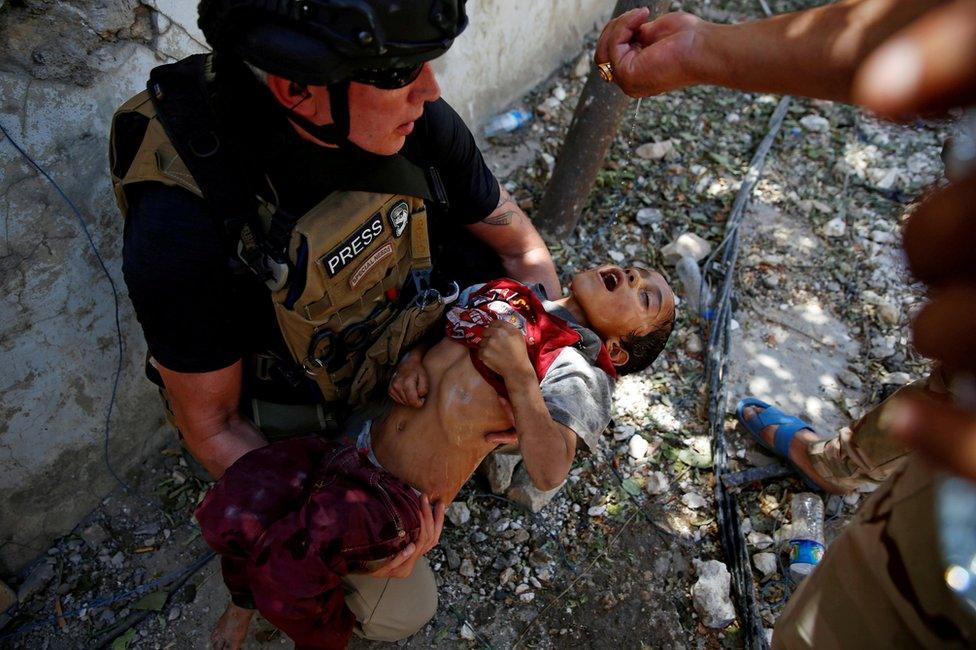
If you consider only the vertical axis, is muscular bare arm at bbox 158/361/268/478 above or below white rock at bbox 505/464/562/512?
above

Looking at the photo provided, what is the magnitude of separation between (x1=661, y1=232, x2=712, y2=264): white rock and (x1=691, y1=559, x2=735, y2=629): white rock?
2067 millimetres

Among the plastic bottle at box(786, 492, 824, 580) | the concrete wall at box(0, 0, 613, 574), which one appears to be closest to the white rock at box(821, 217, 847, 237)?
the plastic bottle at box(786, 492, 824, 580)

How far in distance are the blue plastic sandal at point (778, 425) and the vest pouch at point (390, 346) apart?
78.6 inches

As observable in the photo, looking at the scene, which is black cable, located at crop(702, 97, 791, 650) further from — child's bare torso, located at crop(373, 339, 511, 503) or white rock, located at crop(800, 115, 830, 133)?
child's bare torso, located at crop(373, 339, 511, 503)

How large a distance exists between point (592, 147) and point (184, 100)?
2.70 meters

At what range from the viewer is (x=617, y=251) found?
4.64 meters

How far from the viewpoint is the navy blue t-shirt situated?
2.12 m

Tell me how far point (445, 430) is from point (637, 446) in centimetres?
143

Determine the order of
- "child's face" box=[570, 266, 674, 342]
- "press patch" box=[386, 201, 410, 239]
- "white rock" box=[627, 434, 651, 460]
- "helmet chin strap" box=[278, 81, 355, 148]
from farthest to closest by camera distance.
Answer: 1. "white rock" box=[627, 434, 651, 460]
2. "child's face" box=[570, 266, 674, 342]
3. "press patch" box=[386, 201, 410, 239]
4. "helmet chin strap" box=[278, 81, 355, 148]

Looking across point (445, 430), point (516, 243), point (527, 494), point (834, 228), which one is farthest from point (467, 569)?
point (834, 228)

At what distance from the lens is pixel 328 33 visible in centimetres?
185

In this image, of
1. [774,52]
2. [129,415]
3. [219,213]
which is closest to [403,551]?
[219,213]

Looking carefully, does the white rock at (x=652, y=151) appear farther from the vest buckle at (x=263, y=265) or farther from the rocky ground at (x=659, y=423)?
the vest buckle at (x=263, y=265)

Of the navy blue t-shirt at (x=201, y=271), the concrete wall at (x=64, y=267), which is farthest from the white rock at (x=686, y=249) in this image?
the concrete wall at (x=64, y=267)
